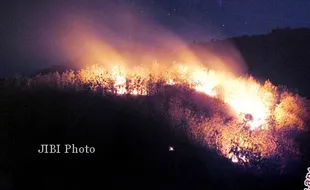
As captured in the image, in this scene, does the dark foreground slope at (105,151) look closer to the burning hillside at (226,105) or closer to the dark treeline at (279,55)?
the burning hillside at (226,105)

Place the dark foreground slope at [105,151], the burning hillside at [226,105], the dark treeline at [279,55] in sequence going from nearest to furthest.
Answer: the dark foreground slope at [105,151] < the burning hillside at [226,105] < the dark treeline at [279,55]

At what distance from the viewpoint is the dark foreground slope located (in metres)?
17.4

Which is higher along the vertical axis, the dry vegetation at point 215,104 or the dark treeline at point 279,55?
the dark treeline at point 279,55

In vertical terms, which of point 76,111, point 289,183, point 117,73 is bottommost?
point 289,183

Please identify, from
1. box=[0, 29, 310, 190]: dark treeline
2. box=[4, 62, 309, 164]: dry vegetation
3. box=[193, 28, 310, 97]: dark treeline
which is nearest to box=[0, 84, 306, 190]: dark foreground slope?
box=[0, 29, 310, 190]: dark treeline

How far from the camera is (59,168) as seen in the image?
57.9ft

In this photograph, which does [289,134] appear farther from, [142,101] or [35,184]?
[35,184]

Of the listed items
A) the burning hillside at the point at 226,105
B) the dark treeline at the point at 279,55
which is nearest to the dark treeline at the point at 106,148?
the burning hillside at the point at 226,105

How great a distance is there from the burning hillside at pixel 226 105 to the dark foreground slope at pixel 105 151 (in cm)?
140

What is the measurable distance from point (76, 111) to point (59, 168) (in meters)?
4.77

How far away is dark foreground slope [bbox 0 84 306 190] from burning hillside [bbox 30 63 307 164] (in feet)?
4.59

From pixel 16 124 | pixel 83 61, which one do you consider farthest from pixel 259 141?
pixel 83 61

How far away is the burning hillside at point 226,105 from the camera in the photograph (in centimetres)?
2194

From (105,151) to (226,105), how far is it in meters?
12.0
